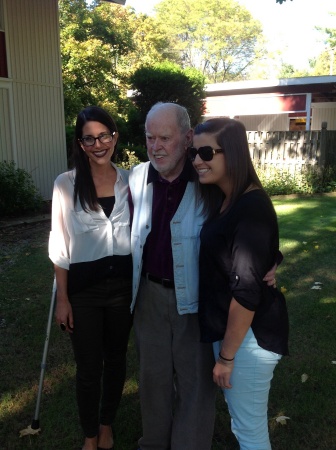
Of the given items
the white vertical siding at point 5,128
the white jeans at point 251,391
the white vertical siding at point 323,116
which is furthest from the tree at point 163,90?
the white jeans at point 251,391

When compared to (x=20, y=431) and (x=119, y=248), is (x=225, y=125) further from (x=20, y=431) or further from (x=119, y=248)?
(x=20, y=431)

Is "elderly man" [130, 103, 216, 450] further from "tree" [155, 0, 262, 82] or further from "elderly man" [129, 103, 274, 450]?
"tree" [155, 0, 262, 82]

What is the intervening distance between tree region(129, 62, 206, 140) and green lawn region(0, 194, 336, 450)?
12339mm

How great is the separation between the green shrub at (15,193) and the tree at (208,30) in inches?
2049

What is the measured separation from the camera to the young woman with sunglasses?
6.57 ft

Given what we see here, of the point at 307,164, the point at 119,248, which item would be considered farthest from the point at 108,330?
the point at 307,164

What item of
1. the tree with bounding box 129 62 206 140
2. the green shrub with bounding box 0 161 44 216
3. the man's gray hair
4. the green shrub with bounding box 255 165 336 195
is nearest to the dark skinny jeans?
the man's gray hair

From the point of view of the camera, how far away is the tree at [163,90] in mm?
17766

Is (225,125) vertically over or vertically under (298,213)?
over

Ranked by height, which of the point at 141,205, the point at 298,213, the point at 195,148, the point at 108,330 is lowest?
the point at 298,213

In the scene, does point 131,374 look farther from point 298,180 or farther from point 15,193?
point 298,180

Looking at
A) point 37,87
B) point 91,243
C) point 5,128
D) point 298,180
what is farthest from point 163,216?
point 298,180

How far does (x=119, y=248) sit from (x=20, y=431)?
59.1 inches

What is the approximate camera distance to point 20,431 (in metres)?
3.18
